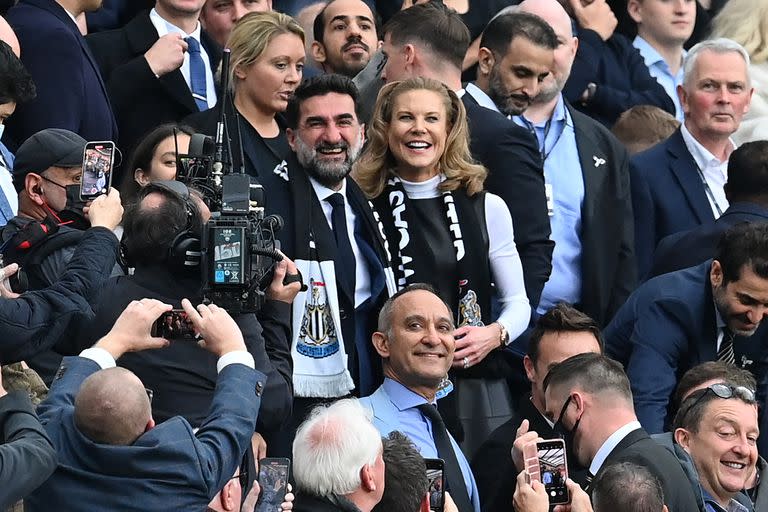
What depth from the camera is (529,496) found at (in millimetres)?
6871

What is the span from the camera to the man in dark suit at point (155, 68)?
9.19 metres

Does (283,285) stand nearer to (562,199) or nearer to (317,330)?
(317,330)

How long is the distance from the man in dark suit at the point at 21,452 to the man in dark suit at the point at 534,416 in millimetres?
2062

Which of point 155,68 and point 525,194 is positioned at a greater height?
point 155,68

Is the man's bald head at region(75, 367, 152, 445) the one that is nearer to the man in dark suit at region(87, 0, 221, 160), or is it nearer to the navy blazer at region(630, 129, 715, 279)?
the man in dark suit at region(87, 0, 221, 160)

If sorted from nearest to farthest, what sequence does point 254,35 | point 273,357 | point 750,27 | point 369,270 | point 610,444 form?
1. point 273,357
2. point 610,444
3. point 369,270
4. point 254,35
5. point 750,27

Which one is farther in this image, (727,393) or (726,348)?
(726,348)

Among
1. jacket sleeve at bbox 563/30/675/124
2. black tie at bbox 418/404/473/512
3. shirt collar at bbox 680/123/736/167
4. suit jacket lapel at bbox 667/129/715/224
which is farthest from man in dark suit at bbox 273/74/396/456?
jacket sleeve at bbox 563/30/675/124

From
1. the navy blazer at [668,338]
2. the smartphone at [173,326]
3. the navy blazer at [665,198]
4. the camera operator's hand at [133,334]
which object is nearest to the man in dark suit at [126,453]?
the camera operator's hand at [133,334]

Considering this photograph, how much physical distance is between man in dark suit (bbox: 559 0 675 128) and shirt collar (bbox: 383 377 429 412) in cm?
392

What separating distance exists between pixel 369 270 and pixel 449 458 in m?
1.03

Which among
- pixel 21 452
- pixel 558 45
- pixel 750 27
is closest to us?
pixel 21 452

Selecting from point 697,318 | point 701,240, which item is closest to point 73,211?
point 697,318

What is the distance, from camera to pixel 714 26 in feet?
41.7
